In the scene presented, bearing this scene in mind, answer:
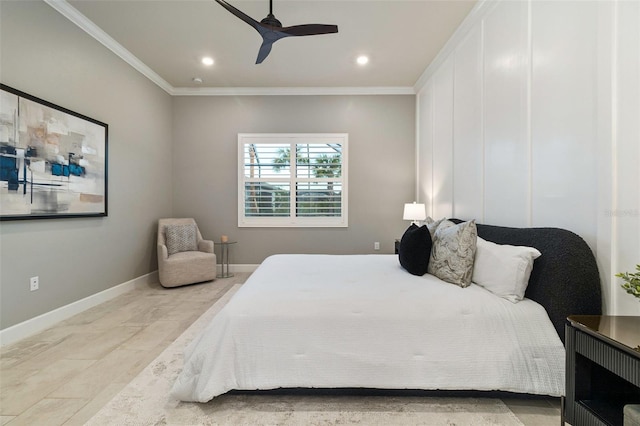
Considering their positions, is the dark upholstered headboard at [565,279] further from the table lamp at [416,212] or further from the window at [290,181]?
the window at [290,181]

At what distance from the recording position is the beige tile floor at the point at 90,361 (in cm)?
155

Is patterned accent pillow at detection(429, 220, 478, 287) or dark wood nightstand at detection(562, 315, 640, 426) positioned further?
patterned accent pillow at detection(429, 220, 478, 287)

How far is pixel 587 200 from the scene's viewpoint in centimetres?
166

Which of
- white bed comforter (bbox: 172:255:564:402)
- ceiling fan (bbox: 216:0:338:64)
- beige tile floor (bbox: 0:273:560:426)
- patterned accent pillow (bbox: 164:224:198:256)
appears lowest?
beige tile floor (bbox: 0:273:560:426)

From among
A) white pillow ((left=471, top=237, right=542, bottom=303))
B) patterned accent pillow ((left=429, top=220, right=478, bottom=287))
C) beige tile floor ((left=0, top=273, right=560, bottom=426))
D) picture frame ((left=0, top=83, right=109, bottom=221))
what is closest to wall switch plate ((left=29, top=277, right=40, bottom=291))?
beige tile floor ((left=0, top=273, right=560, bottom=426))

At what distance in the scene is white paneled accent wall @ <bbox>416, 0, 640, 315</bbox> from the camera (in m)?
1.46

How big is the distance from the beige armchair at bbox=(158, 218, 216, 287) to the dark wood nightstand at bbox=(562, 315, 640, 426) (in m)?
3.90

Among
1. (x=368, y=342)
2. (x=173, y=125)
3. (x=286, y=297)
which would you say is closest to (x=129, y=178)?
(x=173, y=125)

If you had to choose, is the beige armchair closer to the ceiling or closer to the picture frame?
the picture frame

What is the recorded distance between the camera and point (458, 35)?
308 centimetres

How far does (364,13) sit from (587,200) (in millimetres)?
2460

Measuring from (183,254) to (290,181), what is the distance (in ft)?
6.36

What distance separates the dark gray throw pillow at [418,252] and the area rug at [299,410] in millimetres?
835

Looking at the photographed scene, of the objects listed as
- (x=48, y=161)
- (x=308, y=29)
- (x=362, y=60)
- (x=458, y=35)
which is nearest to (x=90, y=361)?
(x=48, y=161)
